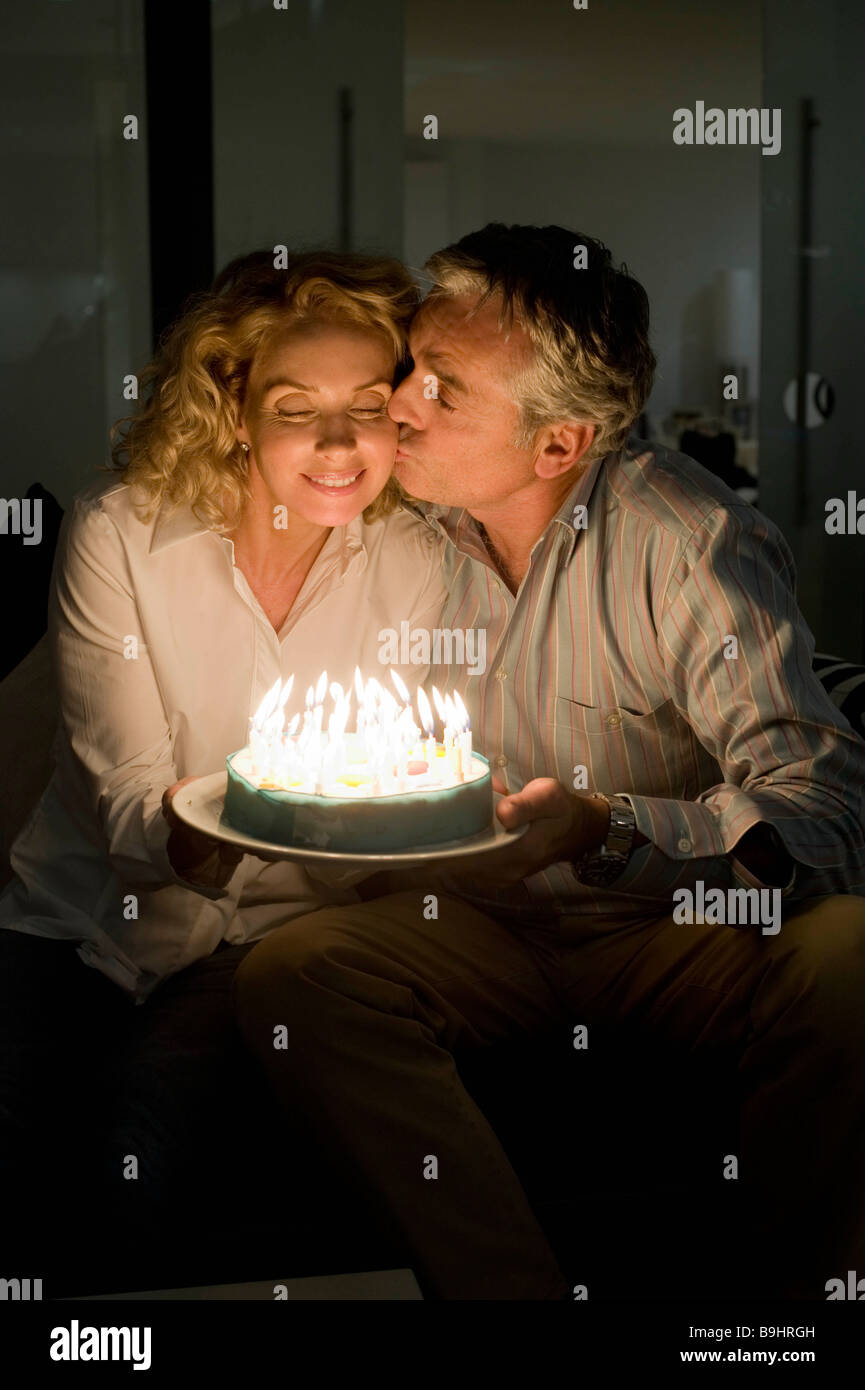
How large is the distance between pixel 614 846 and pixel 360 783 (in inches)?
15.9

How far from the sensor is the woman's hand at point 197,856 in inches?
75.7

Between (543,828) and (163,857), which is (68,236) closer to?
(163,857)

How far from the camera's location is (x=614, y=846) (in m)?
1.93

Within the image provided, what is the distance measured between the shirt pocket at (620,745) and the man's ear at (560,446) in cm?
36

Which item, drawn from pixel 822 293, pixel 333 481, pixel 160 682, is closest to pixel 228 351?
pixel 333 481

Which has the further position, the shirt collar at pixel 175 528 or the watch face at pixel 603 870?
the shirt collar at pixel 175 528

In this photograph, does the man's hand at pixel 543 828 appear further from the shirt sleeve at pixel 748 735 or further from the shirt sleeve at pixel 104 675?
the shirt sleeve at pixel 104 675

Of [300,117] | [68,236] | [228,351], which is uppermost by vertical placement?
[300,117]

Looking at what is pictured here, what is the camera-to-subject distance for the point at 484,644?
224 centimetres

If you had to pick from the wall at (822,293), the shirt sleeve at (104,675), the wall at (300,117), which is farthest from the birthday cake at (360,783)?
the wall at (822,293)

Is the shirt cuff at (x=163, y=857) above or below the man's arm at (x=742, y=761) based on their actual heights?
below

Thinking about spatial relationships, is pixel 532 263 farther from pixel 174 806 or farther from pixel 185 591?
pixel 174 806

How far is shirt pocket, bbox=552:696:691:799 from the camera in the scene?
217cm

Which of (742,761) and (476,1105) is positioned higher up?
(742,761)
